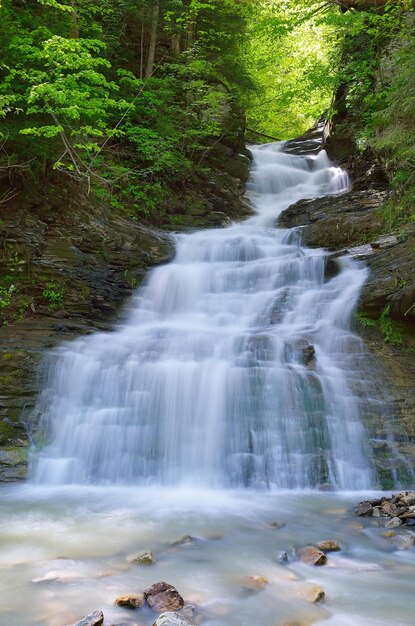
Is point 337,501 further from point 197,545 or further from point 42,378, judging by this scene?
point 42,378

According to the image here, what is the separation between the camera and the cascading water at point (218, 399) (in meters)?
6.04

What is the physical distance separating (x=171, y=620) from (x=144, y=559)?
1073 millimetres

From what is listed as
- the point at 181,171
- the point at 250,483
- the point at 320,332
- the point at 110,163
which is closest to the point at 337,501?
the point at 250,483

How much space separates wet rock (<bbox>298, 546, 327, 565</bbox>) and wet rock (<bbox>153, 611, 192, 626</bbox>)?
1.38 metres

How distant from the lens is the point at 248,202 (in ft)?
49.5

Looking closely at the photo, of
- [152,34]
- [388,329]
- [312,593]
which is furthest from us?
[152,34]

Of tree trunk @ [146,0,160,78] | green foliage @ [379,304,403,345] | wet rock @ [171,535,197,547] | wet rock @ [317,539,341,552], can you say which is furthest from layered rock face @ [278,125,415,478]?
tree trunk @ [146,0,160,78]

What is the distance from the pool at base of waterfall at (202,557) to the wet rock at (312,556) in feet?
0.16

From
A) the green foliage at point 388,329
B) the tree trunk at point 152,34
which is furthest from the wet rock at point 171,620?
the tree trunk at point 152,34


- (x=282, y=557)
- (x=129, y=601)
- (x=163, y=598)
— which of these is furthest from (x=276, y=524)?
(x=129, y=601)

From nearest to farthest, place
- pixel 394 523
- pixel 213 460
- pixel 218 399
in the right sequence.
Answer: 1. pixel 394 523
2. pixel 213 460
3. pixel 218 399

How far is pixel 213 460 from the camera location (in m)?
6.16

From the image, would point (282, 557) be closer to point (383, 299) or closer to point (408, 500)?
point (408, 500)

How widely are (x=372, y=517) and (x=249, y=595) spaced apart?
2050 mm
